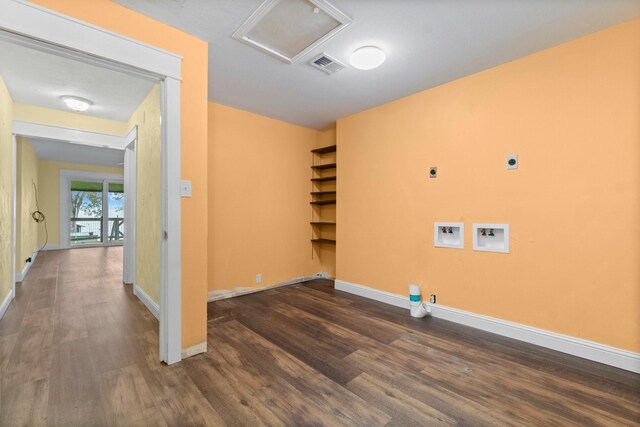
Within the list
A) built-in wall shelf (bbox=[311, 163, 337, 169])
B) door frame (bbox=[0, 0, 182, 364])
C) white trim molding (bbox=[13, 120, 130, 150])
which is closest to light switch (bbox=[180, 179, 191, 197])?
door frame (bbox=[0, 0, 182, 364])

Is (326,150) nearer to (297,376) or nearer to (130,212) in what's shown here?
(130,212)

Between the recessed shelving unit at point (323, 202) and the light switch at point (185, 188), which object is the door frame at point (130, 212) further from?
the recessed shelving unit at point (323, 202)

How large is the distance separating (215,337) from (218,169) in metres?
2.12

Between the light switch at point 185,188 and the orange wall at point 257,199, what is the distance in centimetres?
151

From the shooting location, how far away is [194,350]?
2160 mm

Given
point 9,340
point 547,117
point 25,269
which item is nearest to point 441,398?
→ point 547,117

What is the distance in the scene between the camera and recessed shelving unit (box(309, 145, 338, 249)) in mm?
4667

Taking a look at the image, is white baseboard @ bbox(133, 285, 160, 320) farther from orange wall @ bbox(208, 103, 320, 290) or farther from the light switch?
the light switch

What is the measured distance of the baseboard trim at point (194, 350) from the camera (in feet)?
6.94

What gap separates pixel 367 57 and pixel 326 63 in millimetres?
413

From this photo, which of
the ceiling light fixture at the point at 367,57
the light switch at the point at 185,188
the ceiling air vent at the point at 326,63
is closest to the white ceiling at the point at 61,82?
the light switch at the point at 185,188

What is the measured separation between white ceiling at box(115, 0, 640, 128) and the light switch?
1164 millimetres

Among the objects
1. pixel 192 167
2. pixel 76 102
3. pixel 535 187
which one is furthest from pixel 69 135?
pixel 535 187

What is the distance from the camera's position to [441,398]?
1.69 metres
